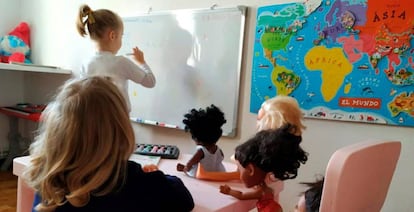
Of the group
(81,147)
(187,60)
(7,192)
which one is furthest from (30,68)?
(81,147)

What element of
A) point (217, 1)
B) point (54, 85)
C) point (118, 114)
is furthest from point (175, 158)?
point (54, 85)

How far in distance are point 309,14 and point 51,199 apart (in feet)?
4.81

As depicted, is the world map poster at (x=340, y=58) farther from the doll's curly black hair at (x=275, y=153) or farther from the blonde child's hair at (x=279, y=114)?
the doll's curly black hair at (x=275, y=153)

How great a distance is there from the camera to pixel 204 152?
1122 millimetres

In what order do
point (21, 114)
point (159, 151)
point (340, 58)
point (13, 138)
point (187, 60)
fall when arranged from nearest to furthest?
point (159, 151) < point (340, 58) < point (187, 60) < point (21, 114) < point (13, 138)

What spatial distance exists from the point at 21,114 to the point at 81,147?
2627mm

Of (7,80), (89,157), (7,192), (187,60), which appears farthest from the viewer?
(7,80)

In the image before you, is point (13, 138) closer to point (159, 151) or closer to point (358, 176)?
point (159, 151)

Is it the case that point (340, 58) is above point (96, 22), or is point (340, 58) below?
below

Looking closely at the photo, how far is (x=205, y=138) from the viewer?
1.14m

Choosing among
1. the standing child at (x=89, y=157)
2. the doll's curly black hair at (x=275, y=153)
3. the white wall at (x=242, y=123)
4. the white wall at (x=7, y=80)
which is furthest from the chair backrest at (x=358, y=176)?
the white wall at (x=7, y=80)

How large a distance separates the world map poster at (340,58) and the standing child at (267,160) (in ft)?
2.86

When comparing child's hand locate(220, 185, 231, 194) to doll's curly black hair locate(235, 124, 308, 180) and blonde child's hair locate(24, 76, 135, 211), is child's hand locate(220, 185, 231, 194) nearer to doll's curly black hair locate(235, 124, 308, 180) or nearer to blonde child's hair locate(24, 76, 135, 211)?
doll's curly black hair locate(235, 124, 308, 180)

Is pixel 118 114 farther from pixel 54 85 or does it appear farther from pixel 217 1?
pixel 54 85
